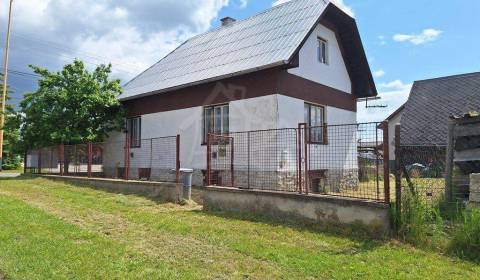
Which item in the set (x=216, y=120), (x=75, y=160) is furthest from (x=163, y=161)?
(x=75, y=160)

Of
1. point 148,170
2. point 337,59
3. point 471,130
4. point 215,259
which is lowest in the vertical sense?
point 215,259

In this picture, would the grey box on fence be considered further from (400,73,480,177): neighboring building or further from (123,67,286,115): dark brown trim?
(400,73,480,177): neighboring building

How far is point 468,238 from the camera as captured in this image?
548cm

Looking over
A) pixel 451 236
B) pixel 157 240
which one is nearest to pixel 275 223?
pixel 157 240

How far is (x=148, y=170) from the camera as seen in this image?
15398 mm

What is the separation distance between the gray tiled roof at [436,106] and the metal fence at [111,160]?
15.6 m

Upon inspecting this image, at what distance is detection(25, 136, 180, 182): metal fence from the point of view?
14.2 m

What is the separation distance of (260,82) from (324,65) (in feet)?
10.5

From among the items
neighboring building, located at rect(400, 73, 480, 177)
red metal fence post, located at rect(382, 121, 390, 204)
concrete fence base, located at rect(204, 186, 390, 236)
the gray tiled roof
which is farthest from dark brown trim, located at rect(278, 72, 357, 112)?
the gray tiled roof

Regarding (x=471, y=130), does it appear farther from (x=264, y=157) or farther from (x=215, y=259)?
(x=215, y=259)

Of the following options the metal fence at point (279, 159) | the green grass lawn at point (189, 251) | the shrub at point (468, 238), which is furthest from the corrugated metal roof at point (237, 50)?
the shrub at point (468, 238)

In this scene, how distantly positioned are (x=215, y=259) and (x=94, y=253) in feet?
5.42

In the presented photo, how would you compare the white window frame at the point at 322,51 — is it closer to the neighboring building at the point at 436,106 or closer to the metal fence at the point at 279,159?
the metal fence at the point at 279,159

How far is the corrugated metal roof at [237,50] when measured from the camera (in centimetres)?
1197
